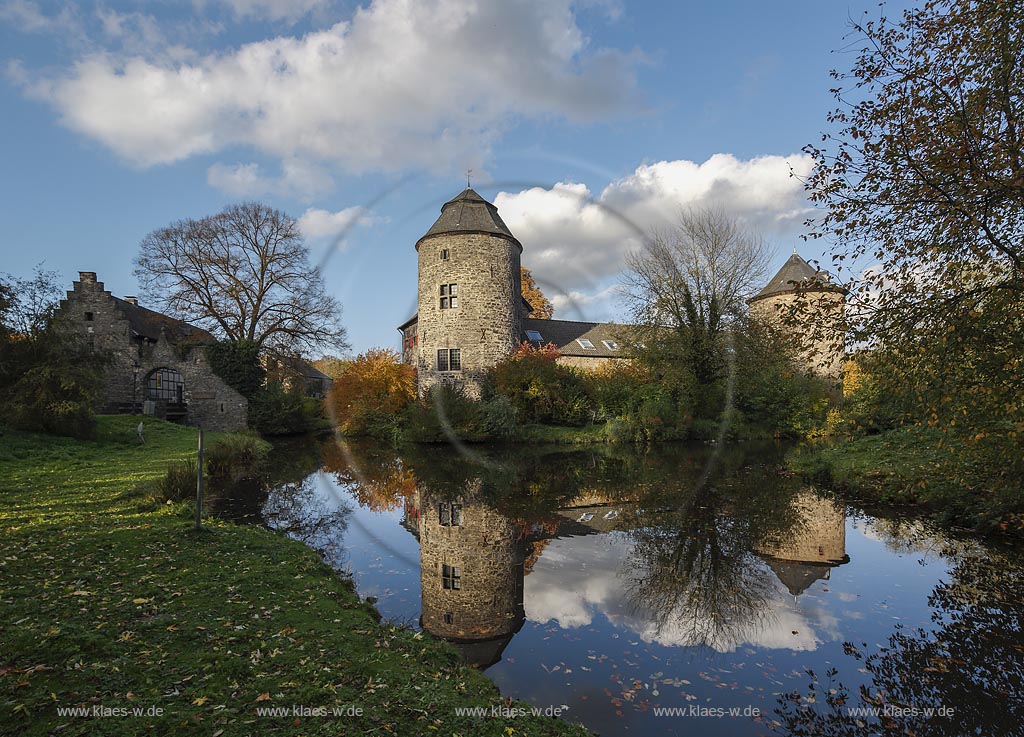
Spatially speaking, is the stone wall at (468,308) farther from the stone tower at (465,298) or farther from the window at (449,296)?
the window at (449,296)

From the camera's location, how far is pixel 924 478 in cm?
662

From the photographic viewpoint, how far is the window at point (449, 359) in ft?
88.4

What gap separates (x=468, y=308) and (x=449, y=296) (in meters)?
1.42

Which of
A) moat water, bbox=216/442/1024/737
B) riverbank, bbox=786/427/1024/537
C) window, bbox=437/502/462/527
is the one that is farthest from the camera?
window, bbox=437/502/462/527

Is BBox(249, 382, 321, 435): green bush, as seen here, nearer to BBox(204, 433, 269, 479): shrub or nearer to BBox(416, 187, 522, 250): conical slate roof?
BBox(204, 433, 269, 479): shrub

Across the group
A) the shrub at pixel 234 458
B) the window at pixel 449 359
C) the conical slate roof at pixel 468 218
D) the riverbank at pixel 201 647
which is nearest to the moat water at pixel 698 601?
the riverbank at pixel 201 647

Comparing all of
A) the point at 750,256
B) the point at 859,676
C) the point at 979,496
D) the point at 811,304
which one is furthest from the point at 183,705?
the point at 750,256

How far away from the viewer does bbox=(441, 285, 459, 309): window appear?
27.2 metres

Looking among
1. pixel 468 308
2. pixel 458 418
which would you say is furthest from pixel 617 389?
pixel 468 308

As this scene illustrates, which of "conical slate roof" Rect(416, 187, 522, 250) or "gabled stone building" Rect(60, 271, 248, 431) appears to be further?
"conical slate roof" Rect(416, 187, 522, 250)

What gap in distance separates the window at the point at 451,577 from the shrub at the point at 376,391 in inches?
748

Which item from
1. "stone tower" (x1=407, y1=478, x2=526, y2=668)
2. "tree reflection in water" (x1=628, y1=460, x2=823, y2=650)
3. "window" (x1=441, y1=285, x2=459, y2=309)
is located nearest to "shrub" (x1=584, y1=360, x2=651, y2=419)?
"window" (x1=441, y1=285, x2=459, y2=309)

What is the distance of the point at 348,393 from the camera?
26438mm

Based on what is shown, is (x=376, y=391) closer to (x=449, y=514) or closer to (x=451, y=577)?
(x=449, y=514)
